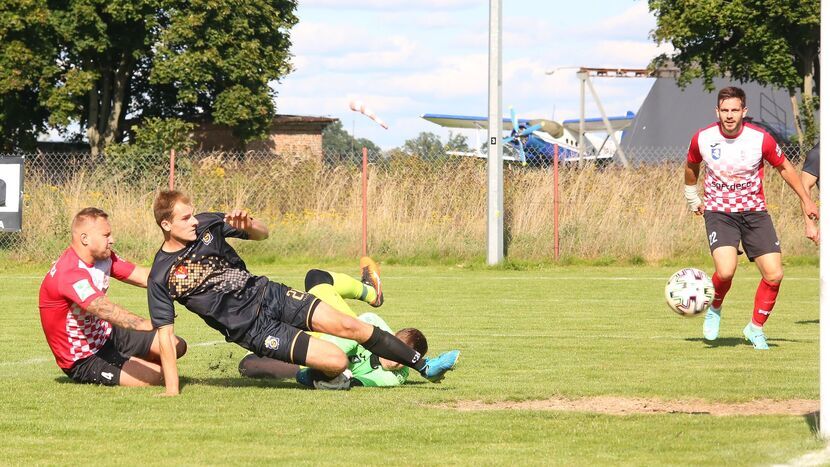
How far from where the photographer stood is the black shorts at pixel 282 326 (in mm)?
8312

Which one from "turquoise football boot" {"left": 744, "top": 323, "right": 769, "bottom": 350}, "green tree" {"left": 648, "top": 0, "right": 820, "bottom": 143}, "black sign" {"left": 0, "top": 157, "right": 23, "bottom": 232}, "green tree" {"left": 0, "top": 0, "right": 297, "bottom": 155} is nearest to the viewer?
"turquoise football boot" {"left": 744, "top": 323, "right": 769, "bottom": 350}

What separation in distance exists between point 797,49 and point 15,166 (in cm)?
2427

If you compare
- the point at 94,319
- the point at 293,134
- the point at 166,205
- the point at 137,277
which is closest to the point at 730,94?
the point at 166,205

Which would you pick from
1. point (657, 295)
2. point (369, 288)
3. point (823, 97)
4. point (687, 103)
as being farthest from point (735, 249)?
point (687, 103)

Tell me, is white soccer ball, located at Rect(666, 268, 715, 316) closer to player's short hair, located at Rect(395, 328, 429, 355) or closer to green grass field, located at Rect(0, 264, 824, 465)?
green grass field, located at Rect(0, 264, 824, 465)

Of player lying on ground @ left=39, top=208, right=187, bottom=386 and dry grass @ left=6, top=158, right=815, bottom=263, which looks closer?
player lying on ground @ left=39, top=208, right=187, bottom=386

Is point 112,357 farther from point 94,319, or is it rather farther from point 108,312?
point 108,312

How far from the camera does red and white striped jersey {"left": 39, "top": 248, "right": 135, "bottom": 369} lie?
851 cm

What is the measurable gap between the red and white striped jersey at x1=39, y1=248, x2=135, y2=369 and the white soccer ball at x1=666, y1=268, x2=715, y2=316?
4.85m

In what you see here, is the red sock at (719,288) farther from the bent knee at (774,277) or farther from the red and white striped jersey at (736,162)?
the red and white striped jersey at (736,162)

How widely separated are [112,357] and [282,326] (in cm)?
148

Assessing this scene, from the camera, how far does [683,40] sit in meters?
38.4

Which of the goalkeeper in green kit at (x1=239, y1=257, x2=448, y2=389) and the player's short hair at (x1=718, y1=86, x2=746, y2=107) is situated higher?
the player's short hair at (x1=718, y1=86, x2=746, y2=107)

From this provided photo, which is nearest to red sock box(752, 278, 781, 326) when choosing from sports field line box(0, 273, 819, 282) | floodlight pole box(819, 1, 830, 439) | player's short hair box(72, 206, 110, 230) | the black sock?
the black sock
